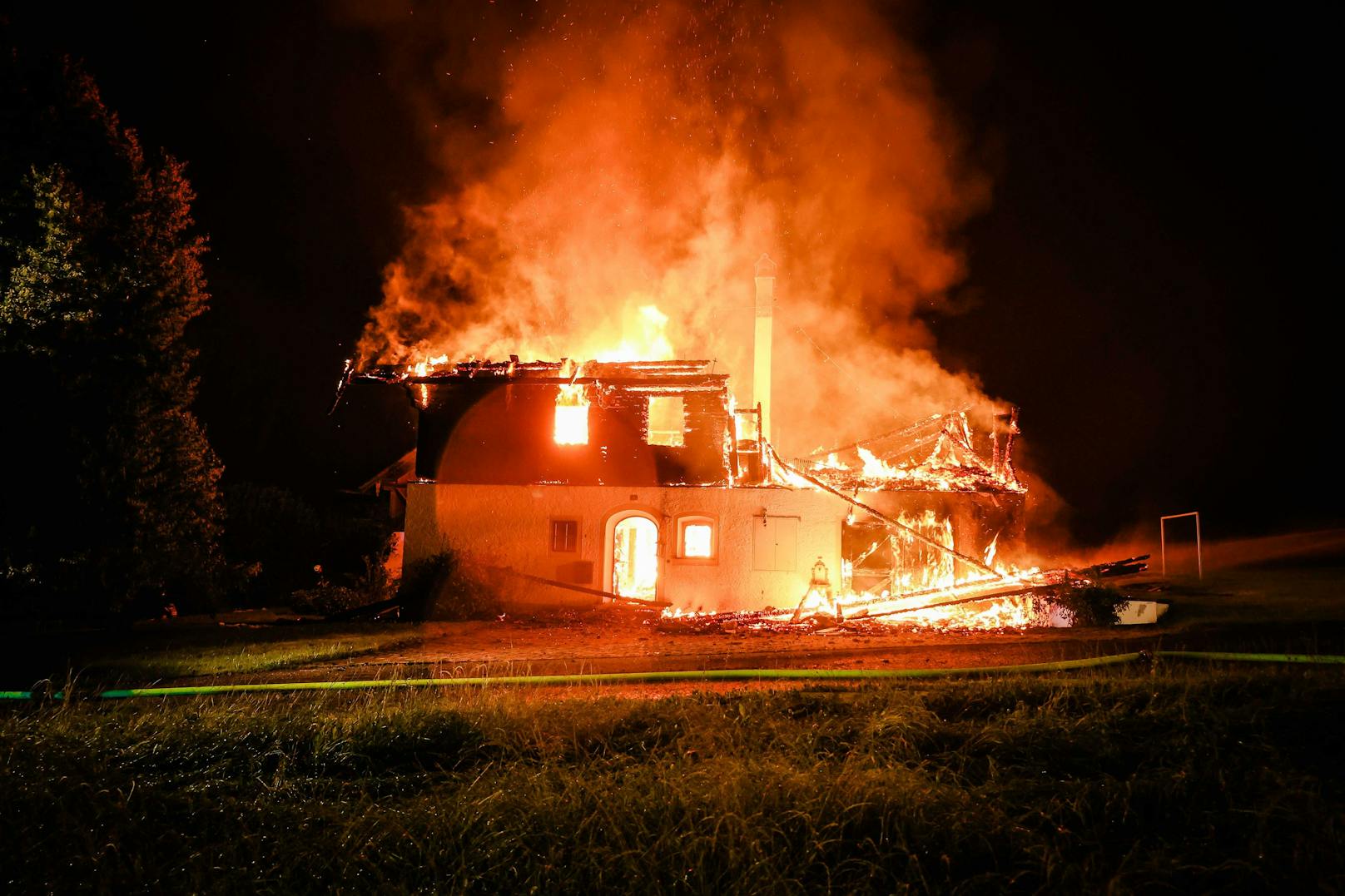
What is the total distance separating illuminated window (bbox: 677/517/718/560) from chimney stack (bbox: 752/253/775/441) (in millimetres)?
4368

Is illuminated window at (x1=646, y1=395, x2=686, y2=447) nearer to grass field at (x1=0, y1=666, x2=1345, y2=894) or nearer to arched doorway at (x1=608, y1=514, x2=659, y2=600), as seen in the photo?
arched doorway at (x1=608, y1=514, x2=659, y2=600)

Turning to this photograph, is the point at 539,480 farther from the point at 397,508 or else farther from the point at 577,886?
the point at 577,886

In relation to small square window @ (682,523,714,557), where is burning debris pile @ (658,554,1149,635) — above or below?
below

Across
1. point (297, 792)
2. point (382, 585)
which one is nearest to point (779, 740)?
point (297, 792)

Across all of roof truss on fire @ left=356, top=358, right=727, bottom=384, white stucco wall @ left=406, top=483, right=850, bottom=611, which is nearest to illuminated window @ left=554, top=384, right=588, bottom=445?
roof truss on fire @ left=356, top=358, right=727, bottom=384

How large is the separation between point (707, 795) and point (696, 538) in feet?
50.4

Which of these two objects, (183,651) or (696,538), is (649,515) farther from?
(183,651)

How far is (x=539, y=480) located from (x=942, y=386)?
14284mm

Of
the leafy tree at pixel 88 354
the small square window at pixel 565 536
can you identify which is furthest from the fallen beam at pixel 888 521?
the leafy tree at pixel 88 354

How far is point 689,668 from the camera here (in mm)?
10742

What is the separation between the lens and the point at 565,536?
20266 mm

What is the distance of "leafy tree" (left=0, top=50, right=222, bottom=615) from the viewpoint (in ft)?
57.2

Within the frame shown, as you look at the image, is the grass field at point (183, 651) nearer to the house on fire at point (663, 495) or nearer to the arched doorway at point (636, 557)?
the house on fire at point (663, 495)

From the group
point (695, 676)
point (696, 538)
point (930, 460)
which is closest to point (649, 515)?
point (696, 538)
